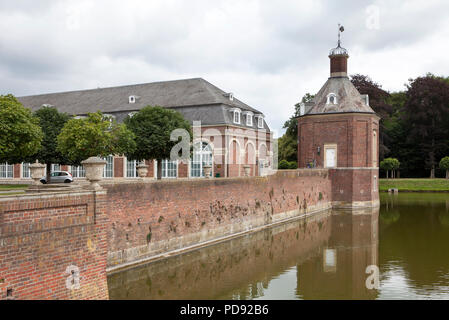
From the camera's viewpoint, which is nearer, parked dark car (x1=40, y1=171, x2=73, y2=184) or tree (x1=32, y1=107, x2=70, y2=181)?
parked dark car (x1=40, y1=171, x2=73, y2=184)

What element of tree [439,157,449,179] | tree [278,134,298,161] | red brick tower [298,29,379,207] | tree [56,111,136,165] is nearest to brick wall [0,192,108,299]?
tree [56,111,136,165]

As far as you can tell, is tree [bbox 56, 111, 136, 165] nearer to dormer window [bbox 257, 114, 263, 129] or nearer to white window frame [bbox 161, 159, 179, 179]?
white window frame [bbox 161, 159, 179, 179]

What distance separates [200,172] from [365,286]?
18.9m

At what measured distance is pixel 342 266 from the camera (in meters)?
13.3

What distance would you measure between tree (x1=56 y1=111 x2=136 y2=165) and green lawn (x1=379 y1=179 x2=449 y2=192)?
3080cm

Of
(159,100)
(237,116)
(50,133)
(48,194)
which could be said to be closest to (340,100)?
(237,116)

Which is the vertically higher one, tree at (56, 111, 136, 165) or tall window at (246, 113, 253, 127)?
tall window at (246, 113, 253, 127)

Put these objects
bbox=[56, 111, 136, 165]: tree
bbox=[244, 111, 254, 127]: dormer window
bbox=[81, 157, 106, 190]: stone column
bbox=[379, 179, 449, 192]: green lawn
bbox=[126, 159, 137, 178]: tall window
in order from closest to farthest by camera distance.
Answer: bbox=[81, 157, 106, 190]: stone column
bbox=[56, 111, 136, 165]: tree
bbox=[126, 159, 137, 178]: tall window
bbox=[244, 111, 254, 127]: dormer window
bbox=[379, 179, 449, 192]: green lawn

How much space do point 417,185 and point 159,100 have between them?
28100 millimetres

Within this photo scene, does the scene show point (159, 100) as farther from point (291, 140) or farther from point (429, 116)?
point (429, 116)

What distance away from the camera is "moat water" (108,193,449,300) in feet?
34.4

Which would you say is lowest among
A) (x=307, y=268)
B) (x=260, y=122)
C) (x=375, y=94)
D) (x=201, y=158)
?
(x=307, y=268)

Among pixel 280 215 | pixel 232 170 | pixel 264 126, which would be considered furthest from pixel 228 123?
pixel 280 215

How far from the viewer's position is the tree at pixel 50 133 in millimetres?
26094
